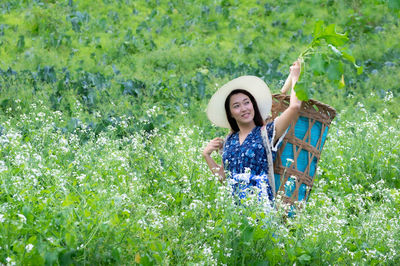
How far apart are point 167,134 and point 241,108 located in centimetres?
221

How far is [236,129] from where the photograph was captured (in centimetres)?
551

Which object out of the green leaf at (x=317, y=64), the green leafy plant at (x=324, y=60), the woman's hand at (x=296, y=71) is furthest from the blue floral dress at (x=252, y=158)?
the green leaf at (x=317, y=64)

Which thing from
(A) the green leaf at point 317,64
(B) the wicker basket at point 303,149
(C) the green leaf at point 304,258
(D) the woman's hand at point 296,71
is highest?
(A) the green leaf at point 317,64

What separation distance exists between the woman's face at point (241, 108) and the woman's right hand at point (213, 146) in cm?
25

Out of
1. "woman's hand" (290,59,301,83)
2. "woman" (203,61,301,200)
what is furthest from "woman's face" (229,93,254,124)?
Result: "woman's hand" (290,59,301,83)

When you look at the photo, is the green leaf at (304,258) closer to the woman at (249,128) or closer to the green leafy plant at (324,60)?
the woman at (249,128)

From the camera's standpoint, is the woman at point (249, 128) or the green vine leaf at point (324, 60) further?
the woman at point (249, 128)

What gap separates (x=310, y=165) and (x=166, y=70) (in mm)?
6293

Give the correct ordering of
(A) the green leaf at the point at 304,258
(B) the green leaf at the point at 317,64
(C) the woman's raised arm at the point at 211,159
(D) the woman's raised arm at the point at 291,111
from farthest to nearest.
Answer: (C) the woman's raised arm at the point at 211,159
(D) the woman's raised arm at the point at 291,111
(B) the green leaf at the point at 317,64
(A) the green leaf at the point at 304,258

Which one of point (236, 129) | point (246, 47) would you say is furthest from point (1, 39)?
point (236, 129)

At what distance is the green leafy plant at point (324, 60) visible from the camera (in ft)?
14.8

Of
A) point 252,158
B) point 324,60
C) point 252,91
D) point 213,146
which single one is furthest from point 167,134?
point 324,60

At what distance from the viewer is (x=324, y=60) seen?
180 inches

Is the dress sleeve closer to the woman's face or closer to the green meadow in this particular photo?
the woman's face
